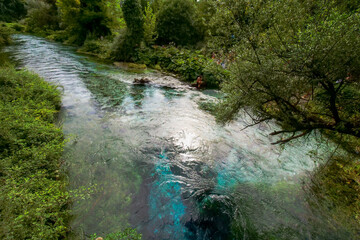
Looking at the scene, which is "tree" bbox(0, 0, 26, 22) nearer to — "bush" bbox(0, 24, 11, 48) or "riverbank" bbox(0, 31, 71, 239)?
"bush" bbox(0, 24, 11, 48)

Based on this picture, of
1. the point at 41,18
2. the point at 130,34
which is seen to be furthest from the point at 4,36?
the point at 41,18

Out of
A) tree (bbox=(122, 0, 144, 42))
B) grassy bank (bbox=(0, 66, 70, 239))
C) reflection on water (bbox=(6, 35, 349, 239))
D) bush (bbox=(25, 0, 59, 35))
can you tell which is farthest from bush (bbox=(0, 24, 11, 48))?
grassy bank (bbox=(0, 66, 70, 239))

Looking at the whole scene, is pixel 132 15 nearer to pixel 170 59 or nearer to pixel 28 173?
pixel 170 59

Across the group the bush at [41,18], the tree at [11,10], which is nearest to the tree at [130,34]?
the bush at [41,18]

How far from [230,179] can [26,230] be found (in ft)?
11.6

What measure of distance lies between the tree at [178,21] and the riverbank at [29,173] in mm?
15958

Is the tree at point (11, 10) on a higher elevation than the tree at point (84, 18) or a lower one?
lower

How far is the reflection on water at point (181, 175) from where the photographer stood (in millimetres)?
2984

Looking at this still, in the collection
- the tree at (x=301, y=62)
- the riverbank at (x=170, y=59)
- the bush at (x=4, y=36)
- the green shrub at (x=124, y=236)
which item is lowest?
the bush at (x=4, y=36)

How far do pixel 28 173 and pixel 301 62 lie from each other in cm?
450

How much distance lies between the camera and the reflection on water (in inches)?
117

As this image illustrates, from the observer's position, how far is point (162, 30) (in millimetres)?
18453

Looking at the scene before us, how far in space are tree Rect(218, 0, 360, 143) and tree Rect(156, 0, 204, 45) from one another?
16.9 meters

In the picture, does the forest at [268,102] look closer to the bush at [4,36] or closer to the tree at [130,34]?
the tree at [130,34]
